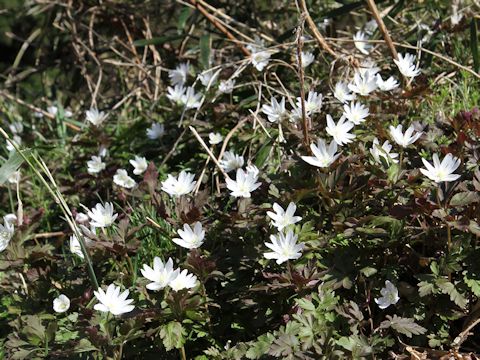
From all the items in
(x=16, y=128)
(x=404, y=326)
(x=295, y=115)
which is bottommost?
(x=16, y=128)

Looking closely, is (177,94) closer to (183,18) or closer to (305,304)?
(183,18)

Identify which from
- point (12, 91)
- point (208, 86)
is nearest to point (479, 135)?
point (208, 86)

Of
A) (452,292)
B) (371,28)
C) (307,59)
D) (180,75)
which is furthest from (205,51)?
(452,292)

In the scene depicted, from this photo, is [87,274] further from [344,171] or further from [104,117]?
[104,117]

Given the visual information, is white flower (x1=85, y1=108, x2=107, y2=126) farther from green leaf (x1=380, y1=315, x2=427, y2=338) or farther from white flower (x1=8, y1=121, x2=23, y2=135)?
green leaf (x1=380, y1=315, x2=427, y2=338)

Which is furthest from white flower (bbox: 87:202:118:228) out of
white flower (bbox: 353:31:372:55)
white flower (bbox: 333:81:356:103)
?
white flower (bbox: 353:31:372:55)

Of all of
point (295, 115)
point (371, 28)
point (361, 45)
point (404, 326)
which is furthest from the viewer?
point (371, 28)
